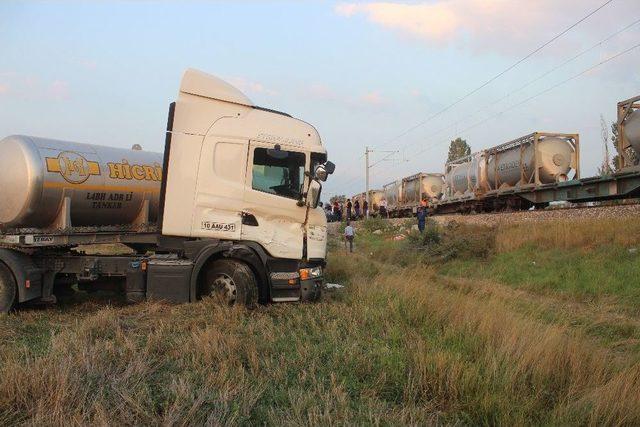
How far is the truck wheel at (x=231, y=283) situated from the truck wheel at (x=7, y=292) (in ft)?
9.93

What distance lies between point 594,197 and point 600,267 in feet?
20.3

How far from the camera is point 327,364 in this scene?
5.08m

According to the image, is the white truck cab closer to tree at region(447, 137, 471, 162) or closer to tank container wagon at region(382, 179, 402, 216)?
tank container wagon at region(382, 179, 402, 216)

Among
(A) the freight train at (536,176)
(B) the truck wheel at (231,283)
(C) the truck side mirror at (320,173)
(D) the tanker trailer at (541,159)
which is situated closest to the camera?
(B) the truck wheel at (231,283)

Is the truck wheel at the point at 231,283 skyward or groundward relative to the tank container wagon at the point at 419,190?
groundward

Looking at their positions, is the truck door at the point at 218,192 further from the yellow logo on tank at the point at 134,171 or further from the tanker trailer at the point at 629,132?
the tanker trailer at the point at 629,132

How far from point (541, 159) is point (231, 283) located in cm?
1764

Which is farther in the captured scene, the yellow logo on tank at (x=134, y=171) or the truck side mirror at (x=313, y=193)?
the yellow logo on tank at (x=134, y=171)

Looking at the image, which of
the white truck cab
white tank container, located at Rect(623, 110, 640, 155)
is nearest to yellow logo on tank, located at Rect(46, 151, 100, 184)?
the white truck cab

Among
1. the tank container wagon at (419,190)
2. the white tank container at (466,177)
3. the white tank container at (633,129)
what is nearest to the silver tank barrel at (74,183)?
the white tank container at (633,129)

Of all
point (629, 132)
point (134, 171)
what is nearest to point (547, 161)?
point (629, 132)

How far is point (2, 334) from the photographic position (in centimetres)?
664

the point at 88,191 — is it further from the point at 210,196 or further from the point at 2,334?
the point at 2,334

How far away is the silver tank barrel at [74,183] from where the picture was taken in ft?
27.2
